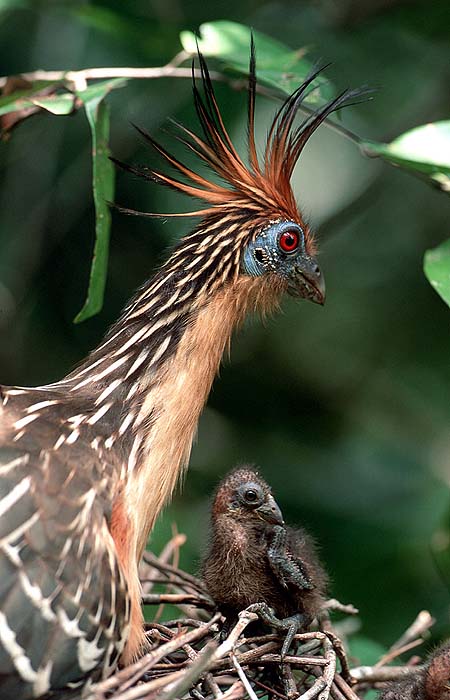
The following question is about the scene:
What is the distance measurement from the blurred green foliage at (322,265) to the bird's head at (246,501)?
1.80 metres

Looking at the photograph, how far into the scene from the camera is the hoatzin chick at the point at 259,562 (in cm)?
319

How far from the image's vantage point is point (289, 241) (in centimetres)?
332

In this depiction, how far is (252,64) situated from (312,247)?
2.10ft

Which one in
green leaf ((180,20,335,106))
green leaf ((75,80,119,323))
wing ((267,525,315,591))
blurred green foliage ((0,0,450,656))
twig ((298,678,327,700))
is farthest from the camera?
blurred green foliage ((0,0,450,656))

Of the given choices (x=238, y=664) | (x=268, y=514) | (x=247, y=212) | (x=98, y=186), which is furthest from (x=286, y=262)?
(x=238, y=664)

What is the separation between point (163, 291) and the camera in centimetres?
317

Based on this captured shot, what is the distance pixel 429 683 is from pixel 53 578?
112 cm

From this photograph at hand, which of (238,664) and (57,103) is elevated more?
(57,103)

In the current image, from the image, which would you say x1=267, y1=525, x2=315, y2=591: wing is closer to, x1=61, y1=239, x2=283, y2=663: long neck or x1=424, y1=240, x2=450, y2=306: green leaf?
x1=61, y1=239, x2=283, y2=663: long neck

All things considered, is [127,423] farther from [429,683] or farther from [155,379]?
[429,683]

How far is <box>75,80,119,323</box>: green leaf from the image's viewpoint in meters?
3.44

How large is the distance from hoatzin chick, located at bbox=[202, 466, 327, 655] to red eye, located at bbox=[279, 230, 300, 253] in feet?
2.42

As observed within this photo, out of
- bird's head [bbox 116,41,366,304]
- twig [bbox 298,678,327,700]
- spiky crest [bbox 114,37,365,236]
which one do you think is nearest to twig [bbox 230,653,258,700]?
twig [bbox 298,678,327,700]

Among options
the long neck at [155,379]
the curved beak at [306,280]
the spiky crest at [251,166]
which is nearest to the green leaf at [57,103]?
the spiky crest at [251,166]
